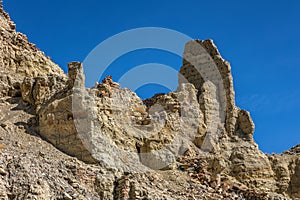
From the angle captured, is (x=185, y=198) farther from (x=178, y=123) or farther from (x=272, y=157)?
(x=272, y=157)

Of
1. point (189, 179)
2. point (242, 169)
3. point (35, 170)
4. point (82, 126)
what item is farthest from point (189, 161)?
point (35, 170)

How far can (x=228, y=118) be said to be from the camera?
36188 millimetres

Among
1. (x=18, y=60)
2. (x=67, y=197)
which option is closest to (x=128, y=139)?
(x=67, y=197)

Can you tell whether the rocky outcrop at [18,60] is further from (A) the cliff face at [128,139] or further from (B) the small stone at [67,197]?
(B) the small stone at [67,197]

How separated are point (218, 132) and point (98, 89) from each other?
8023mm

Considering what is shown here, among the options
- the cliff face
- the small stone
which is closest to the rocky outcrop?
the cliff face

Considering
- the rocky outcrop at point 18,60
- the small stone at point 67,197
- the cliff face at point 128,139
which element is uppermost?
the rocky outcrop at point 18,60

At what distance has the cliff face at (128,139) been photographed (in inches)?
958

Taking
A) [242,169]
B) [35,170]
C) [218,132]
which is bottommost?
[35,170]

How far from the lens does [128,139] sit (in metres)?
29.8

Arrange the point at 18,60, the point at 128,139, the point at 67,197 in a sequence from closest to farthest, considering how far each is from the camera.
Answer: the point at 67,197 → the point at 128,139 → the point at 18,60

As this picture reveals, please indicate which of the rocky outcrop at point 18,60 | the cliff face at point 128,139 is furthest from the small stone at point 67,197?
the rocky outcrop at point 18,60

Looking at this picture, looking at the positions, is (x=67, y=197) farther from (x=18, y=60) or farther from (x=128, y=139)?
(x=18, y=60)

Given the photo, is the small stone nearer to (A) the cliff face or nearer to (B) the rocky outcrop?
(A) the cliff face
